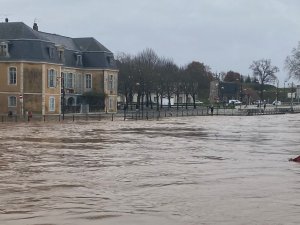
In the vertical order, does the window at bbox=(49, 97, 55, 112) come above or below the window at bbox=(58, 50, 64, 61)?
below

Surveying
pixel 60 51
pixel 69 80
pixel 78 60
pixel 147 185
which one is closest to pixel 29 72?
pixel 60 51

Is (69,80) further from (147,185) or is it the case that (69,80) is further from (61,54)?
(147,185)

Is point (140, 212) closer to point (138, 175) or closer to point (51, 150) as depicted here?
point (138, 175)

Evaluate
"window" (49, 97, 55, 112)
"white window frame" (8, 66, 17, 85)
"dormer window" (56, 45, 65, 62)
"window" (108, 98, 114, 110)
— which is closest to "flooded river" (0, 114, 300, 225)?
"white window frame" (8, 66, 17, 85)

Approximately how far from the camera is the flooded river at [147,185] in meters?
13.0

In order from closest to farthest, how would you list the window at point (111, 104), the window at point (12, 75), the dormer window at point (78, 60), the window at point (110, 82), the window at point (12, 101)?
1. the window at point (12, 101)
2. the window at point (12, 75)
3. the dormer window at point (78, 60)
4. the window at point (111, 104)
5. the window at point (110, 82)

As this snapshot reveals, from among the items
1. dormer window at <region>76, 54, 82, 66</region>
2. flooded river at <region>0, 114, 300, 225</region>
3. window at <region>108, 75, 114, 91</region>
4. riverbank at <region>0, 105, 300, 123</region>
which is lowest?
flooded river at <region>0, 114, 300, 225</region>

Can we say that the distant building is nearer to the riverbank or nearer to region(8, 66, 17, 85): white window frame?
region(8, 66, 17, 85): white window frame

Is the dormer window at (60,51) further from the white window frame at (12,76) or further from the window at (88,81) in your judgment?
the white window frame at (12,76)

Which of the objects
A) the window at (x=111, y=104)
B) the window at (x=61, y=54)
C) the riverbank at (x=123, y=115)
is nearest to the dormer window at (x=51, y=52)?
the window at (x=61, y=54)

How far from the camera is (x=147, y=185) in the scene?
1731 cm

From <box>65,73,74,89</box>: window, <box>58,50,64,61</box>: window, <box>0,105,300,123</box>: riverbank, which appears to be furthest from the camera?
<box>65,73,74,89</box>: window

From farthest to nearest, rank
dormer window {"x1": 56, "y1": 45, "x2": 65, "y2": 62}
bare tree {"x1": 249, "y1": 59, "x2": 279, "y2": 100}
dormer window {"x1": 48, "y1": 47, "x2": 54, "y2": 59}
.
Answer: bare tree {"x1": 249, "y1": 59, "x2": 279, "y2": 100} → dormer window {"x1": 56, "y1": 45, "x2": 65, "y2": 62} → dormer window {"x1": 48, "y1": 47, "x2": 54, "y2": 59}

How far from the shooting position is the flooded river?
13.0 metres
